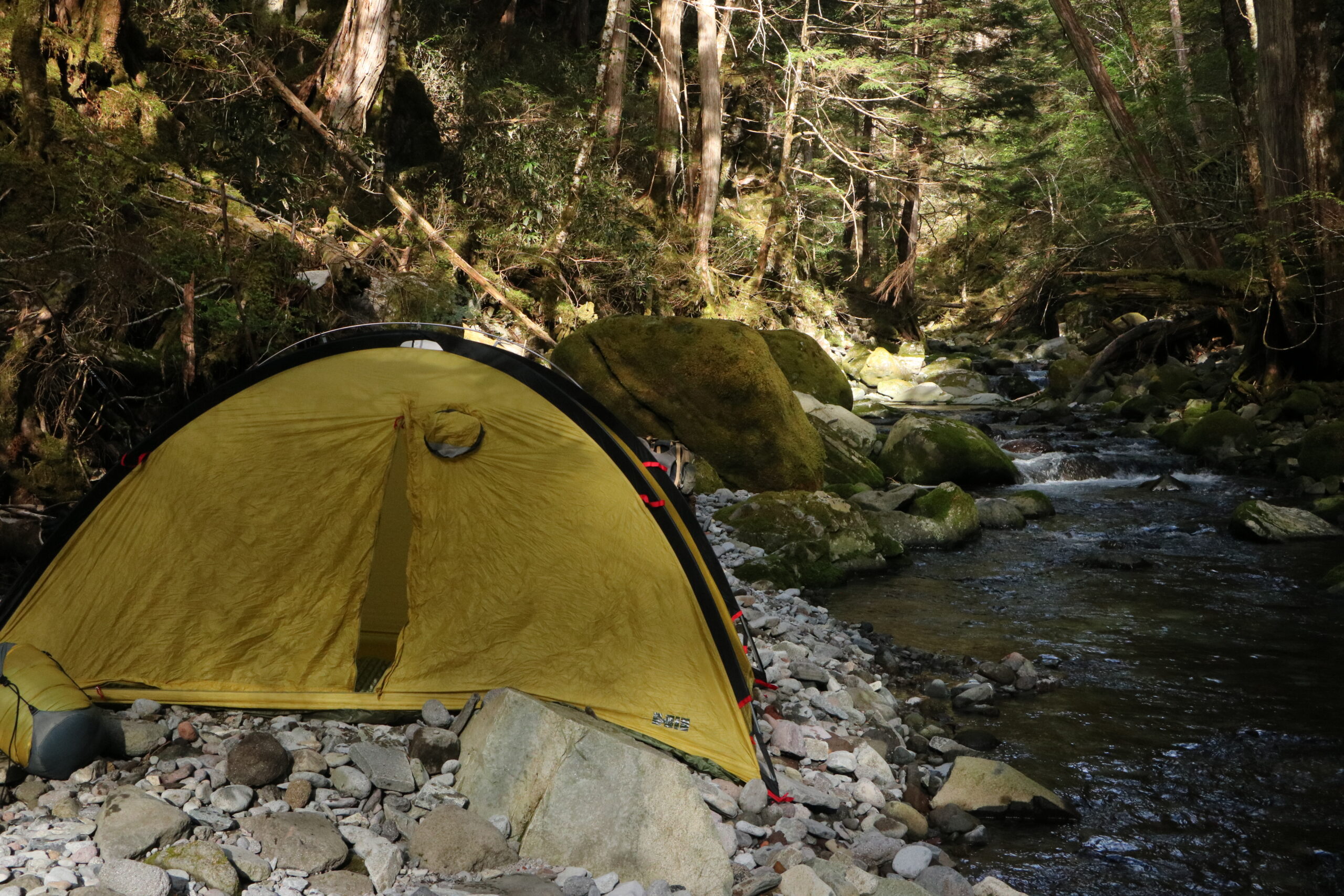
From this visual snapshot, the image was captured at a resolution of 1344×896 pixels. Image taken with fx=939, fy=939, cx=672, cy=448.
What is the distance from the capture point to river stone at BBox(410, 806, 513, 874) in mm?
3430

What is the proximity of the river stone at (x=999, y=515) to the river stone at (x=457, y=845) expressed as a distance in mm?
8044

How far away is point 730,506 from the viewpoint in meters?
9.50

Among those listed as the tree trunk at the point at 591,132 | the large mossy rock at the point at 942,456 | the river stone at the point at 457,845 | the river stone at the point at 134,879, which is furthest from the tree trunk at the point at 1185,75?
the river stone at the point at 134,879

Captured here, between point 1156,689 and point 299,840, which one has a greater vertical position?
point 299,840

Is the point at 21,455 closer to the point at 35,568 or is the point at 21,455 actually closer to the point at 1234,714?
the point at 35,568

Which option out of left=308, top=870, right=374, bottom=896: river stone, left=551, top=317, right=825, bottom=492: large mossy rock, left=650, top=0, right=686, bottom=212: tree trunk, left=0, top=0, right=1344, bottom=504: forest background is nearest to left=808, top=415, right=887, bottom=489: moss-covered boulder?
left=551, top=317, right=825, bottom=492: large mossy rock

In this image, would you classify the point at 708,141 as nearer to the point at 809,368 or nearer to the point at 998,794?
the point at 809,368

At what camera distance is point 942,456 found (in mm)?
12352

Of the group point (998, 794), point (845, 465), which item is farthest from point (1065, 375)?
point (998, 794)

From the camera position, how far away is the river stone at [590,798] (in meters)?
3.48

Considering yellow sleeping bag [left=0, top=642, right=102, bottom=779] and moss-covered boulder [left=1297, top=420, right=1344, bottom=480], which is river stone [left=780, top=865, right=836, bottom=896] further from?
moss-covered boulder [left=1297, top=420, right=1344, bottom=480]

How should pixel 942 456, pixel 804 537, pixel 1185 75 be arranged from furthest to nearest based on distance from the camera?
pixel 1185 75
pixel 942 456
pixel 804 537

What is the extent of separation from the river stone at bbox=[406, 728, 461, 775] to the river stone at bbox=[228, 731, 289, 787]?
518mm

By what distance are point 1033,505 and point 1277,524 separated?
244 centimetres
